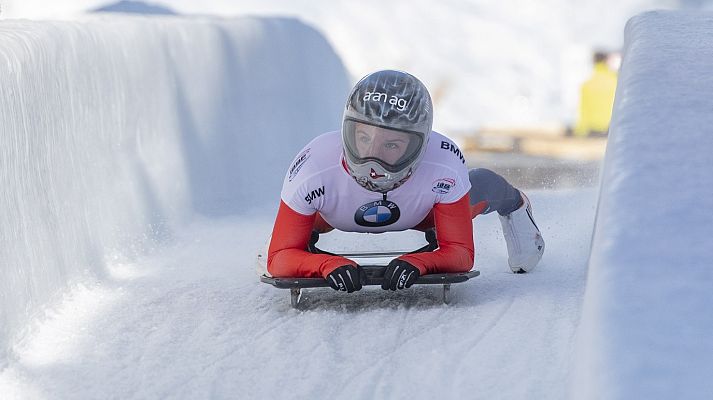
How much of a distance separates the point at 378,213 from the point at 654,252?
182 cm

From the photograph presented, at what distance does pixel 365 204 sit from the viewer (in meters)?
3.94

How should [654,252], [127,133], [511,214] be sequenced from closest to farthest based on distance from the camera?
[654,252]
[511,214]
[127,133]

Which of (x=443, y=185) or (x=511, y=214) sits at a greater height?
(x=443, y=185)

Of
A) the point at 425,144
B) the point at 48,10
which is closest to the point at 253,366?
the point at 425,144

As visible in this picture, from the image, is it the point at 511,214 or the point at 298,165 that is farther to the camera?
the point at 511,214

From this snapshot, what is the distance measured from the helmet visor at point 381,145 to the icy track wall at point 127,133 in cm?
109

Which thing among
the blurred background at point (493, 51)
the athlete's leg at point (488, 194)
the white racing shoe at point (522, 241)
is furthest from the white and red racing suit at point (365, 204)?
the blurred background at point (493, 51)

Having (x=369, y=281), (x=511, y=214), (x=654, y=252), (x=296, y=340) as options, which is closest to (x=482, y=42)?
(x=511, y=214)

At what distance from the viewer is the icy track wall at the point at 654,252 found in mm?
1859

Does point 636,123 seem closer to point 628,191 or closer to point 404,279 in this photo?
point 628,191

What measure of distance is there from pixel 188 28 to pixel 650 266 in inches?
198

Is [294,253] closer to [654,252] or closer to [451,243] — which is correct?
[451,243]

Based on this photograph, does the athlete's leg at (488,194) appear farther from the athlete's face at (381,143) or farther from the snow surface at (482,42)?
the snow surface at (482,42)

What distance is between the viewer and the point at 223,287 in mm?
4242
